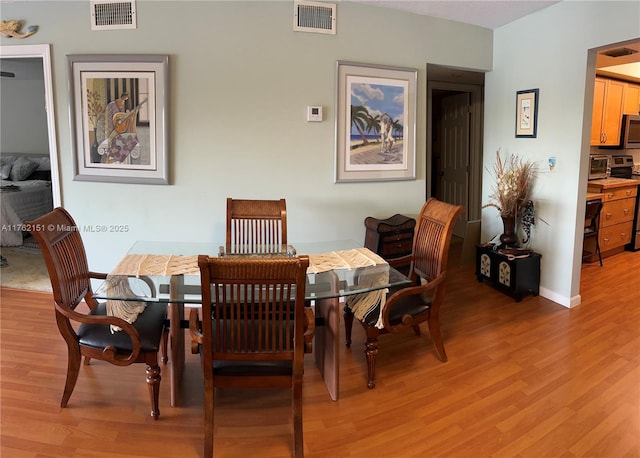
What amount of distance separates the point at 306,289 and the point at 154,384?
2.89 feet

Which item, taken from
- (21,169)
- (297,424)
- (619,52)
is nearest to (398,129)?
(619,52)

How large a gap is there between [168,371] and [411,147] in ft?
8.66

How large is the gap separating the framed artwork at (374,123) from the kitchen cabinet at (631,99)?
10.1 ft

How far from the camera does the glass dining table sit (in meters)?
2.04

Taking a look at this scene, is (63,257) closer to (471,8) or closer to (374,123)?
(374,123)

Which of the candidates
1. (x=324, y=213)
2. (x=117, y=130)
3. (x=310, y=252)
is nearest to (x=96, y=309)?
(x=310, y=252)

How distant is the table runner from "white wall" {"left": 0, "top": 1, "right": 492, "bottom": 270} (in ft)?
3.27

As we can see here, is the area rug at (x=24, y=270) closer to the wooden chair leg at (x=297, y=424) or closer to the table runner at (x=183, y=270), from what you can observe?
the table runner at (x=183, y=270)

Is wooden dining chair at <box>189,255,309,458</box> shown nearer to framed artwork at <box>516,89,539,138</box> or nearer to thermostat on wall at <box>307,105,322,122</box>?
thermostat on wall at <box>307,105,322,122</box>

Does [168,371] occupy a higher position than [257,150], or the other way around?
[257,150]

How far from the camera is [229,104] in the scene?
3.30m

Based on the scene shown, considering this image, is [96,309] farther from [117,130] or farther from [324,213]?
[324,213]

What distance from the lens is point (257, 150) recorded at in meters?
3.38

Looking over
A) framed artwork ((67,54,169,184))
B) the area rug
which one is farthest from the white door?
the area rug
